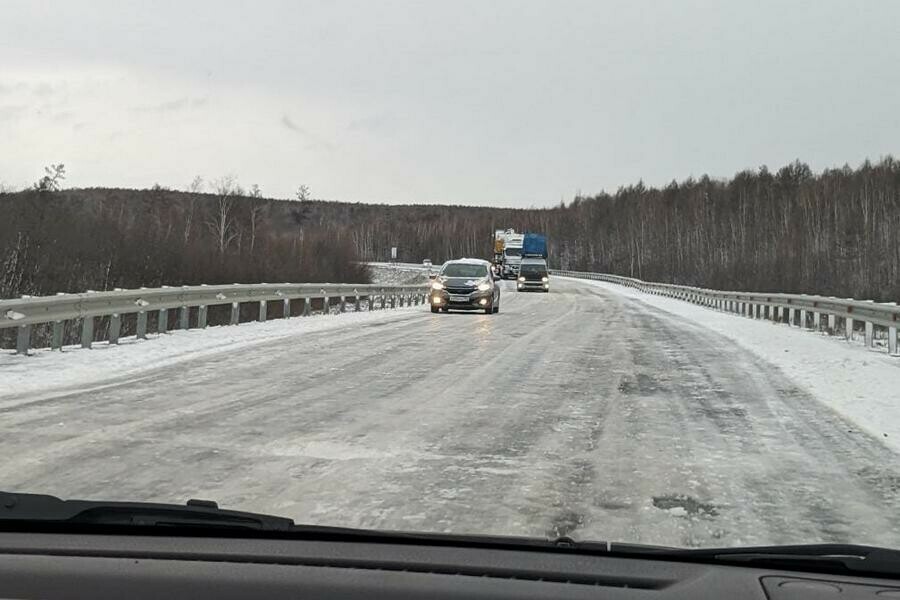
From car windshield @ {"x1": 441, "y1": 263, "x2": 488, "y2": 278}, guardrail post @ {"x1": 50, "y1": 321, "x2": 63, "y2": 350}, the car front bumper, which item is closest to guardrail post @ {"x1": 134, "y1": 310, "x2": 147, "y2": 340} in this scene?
guardrail post @ {"x1": 50, "y1": 321, "x2": 63, "y2": 350}

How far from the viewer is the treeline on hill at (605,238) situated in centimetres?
4312

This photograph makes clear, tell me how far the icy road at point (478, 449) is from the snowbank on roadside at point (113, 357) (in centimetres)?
47

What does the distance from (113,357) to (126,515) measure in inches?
392

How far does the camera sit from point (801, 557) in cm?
269

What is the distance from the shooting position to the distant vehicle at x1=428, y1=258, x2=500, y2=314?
A: 1036 inches

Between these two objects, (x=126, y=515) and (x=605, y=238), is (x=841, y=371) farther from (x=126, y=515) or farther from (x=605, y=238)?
(x=605, y=238)

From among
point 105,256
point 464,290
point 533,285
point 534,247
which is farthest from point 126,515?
point 534,247

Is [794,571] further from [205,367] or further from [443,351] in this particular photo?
[443,351]

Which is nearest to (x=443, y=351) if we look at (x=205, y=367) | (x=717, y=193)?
(x=205, y=367)

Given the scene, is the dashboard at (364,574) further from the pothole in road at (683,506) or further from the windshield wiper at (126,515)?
the pothole in road at (683,506)

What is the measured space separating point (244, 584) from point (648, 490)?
3.54 meters

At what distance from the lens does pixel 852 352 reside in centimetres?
1522

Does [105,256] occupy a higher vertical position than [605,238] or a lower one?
lower

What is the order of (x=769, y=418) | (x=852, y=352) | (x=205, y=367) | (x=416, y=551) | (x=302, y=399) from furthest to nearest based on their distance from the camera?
(x=852, y=352) → (x=205, y=367) → (x=302, y=399) → (x=769, y=418) → (x=416, y=551)
